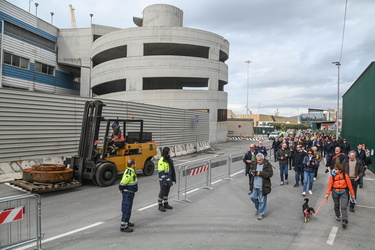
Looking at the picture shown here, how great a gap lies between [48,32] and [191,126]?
2357cm

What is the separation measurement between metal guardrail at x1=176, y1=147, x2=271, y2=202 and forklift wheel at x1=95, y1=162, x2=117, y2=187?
2.57 metres

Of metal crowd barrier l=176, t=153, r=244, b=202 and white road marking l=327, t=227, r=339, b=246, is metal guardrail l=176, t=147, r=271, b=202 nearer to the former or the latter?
metal crowd barrier l=176, t=153, r=244, b=202

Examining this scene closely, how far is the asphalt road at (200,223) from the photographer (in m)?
5.47

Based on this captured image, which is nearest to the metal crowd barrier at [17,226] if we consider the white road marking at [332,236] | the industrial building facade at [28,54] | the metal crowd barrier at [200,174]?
the metal crowd barrier at [200,174]

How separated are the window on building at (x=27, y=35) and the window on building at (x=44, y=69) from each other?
8.17 ft

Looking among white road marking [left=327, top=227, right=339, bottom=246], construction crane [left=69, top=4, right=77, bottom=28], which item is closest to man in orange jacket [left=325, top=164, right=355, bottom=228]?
white road marking [left=327, top=227, right=339, bottom=246]

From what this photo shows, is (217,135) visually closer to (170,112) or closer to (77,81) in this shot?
(170,112)

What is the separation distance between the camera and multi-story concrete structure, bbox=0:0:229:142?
30.1 meters

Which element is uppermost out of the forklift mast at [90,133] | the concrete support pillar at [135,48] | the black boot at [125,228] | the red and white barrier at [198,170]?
the concrete support pillar at [135,48]

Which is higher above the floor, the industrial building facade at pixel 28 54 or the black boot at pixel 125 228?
the industrial building facade at pixel 28 54

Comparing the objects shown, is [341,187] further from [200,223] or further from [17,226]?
[17,226]

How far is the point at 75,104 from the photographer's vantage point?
45.9 ft

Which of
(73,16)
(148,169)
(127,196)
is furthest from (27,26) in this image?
(73,16)

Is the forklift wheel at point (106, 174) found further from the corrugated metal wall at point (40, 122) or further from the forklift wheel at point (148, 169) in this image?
the corrugated metal wall at point (40, 122)
